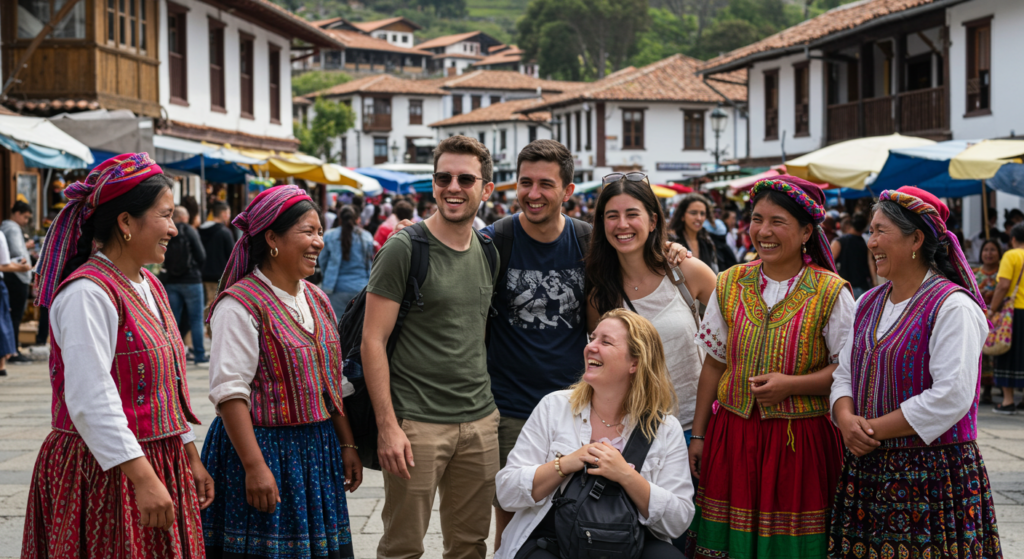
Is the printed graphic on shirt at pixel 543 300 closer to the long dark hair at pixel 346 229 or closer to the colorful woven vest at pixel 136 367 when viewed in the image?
the colorful woven vest at pixel 136 367

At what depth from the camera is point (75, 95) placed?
14258mm

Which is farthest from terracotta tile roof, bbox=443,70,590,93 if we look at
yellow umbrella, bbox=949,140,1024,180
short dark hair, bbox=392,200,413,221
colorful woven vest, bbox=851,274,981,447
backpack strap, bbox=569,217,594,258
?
colorful woven vest, bbox=851,274,981,447

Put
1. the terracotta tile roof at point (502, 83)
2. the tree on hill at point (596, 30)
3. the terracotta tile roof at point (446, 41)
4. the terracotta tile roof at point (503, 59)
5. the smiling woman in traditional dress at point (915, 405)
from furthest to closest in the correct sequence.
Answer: the terracotta tile roof at point (446, 41) < the terracotta tile roof at point (503, 59) < the tree on hill at point (596, 30) < the terracotta tile roof at point (502, 83) < the smiling woman in traditional dress at point (915, 405)

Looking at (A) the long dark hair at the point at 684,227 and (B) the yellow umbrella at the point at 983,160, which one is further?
(B) the yellow umbrella at the point at 983,160

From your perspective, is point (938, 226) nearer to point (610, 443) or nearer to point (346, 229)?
point (610, 443)

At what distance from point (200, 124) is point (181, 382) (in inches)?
667

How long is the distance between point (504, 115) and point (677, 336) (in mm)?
53085

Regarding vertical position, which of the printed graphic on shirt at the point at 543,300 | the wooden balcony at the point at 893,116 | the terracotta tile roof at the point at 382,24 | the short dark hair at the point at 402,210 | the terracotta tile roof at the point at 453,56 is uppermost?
the terracotta tile roof at the point at 382,24

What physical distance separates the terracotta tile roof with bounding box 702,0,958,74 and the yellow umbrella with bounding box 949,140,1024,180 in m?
11.7

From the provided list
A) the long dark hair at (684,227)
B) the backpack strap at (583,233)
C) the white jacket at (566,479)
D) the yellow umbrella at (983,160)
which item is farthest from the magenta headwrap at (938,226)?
the yellow umbrella at (983,160)

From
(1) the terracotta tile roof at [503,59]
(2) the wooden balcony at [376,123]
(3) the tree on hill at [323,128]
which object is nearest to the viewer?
(3) the tree on hill at [323,128]

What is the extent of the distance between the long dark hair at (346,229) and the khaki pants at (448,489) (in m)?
6.22

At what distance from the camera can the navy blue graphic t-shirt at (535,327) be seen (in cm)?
369

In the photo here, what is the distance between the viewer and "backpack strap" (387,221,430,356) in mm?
3434
